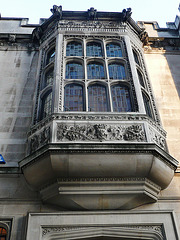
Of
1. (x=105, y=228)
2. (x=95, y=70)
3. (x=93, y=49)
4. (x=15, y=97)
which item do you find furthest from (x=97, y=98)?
(x=105, y=228)

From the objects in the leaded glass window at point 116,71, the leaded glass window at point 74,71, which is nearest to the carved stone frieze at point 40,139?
the leaded glass window at point 74,71

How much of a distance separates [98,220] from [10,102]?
5316 millimetres

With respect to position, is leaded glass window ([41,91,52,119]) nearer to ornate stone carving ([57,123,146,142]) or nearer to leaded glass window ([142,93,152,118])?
ornate stone carving ([57,123,146,142])

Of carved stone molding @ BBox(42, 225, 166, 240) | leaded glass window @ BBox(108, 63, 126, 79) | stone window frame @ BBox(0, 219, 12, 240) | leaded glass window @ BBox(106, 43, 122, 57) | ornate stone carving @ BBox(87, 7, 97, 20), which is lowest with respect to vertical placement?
carved stone molding @ BBox(42, 225, 166, 240)

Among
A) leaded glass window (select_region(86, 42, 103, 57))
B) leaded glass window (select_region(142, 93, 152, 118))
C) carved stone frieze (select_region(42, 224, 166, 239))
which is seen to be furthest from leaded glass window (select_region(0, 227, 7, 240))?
leaded glass window (select_region(86, 42, 103, 57))

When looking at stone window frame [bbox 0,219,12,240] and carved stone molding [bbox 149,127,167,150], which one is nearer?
stone window frame [bbox 0,219,12,240]

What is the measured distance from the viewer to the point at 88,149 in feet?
23.8

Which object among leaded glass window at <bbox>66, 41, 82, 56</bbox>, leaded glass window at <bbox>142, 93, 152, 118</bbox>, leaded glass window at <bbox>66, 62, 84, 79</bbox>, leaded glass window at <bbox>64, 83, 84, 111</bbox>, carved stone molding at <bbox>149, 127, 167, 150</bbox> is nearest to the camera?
carved stone molding at <bbox>149, 127, 167, 150</bbox>

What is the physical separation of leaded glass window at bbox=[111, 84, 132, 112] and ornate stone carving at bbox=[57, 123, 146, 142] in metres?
1.18

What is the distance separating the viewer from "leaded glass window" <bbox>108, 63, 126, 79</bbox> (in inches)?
396

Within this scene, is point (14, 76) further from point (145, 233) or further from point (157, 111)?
point (145, 233)

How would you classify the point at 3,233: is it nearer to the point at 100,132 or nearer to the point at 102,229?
the point at 102,229

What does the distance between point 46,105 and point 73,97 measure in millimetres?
979

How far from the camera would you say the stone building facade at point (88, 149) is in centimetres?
722
